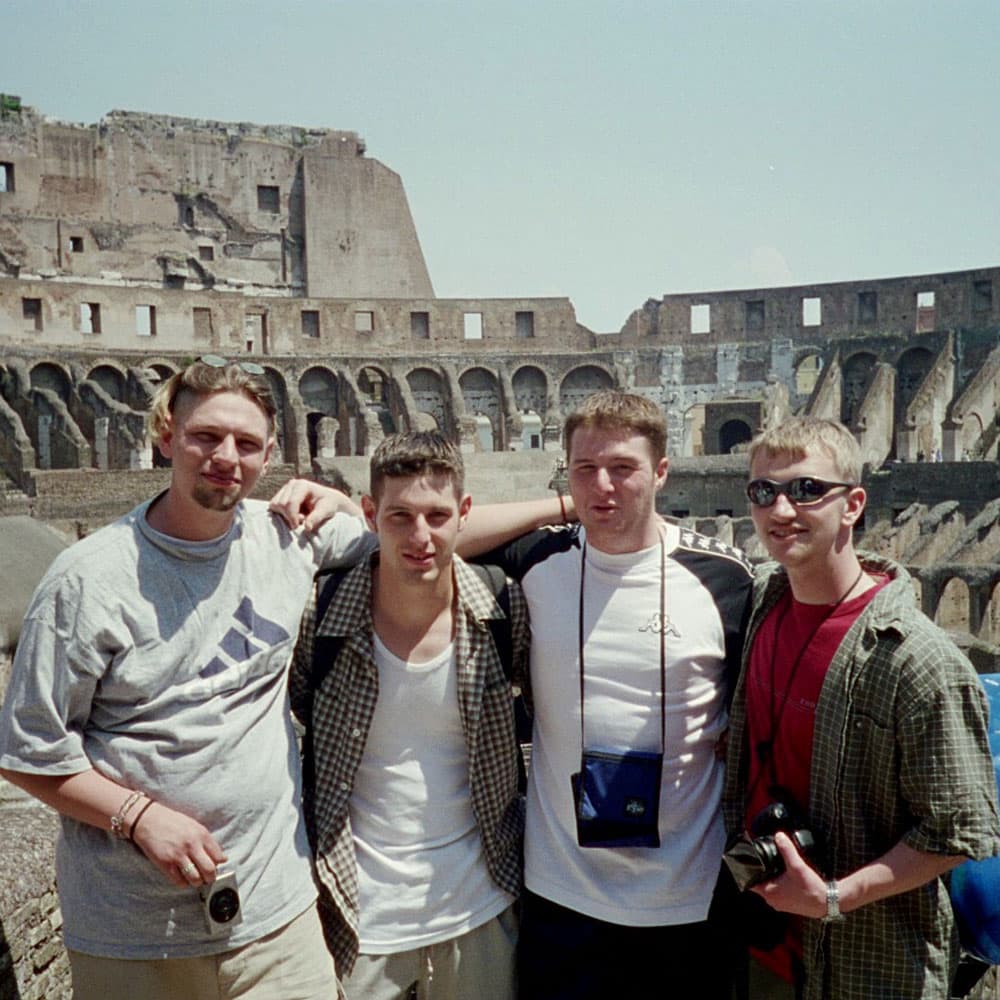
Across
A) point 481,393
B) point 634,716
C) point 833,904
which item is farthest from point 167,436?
point 481,393

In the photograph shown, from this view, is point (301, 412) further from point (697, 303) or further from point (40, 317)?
point (697, 303)

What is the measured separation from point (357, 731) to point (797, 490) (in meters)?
1.41

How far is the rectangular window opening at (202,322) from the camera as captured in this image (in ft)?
101

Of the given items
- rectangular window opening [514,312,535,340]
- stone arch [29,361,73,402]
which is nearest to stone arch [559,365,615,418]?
rectangular window opening [514,312,535,340]

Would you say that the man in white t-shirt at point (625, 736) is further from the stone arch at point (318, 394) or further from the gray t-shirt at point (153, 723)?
the stone arch at point (318, 394)

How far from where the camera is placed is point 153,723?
8.30 feet

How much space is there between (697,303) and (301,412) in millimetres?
14051

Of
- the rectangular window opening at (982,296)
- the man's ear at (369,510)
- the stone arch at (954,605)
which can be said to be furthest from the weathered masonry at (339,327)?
the man's ear at (369,510)

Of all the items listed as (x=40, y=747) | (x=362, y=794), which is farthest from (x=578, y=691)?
(x=40, y=747)

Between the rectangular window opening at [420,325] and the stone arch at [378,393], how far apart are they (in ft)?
6.25

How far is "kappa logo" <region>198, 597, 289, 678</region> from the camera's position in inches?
103

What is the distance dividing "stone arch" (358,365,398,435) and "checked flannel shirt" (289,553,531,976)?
27.9 meters

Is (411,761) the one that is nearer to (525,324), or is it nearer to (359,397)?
(359,397)

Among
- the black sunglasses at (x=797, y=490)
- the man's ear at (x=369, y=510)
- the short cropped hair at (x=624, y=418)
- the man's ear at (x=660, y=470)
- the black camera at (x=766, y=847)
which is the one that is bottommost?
the black camera at (x=766, y=847)
